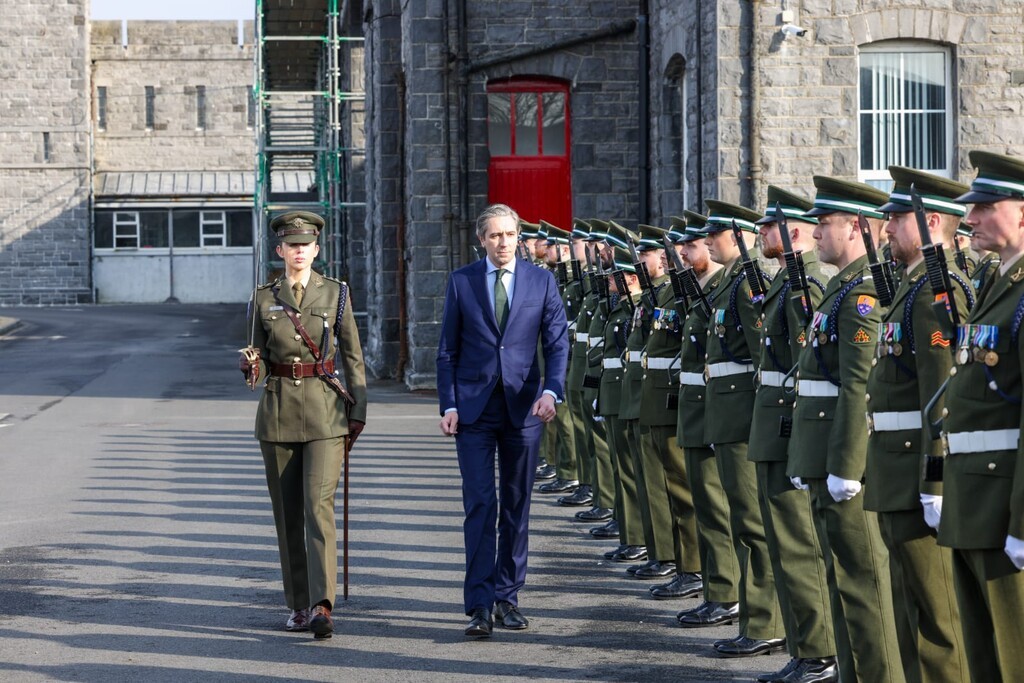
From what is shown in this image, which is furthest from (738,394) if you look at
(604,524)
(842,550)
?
(604,524)

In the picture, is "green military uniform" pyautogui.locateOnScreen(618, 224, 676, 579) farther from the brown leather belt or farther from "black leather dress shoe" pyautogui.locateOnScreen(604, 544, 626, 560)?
the brown leather belt

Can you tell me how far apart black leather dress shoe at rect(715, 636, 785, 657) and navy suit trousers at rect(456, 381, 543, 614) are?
1.14 metres

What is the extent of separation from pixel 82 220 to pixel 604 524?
44416 millimetres

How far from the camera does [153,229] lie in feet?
176

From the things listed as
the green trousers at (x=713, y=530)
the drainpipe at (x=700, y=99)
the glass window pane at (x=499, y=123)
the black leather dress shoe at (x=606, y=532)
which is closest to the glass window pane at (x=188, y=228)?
the glass window pane at (x=499, y=123)

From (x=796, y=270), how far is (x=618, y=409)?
340 cm

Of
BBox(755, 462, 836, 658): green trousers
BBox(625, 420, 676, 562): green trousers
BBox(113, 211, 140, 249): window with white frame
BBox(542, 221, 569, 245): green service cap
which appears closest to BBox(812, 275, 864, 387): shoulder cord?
BBox(755, 462, 836, 658): green trousers

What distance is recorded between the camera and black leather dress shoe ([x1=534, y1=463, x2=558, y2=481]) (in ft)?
43.3

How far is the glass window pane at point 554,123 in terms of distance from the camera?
2173cm

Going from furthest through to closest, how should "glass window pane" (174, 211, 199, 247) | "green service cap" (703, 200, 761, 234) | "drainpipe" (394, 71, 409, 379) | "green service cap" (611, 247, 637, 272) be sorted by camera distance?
1. "glass window pane" (174, 211, 199, 247)
2. "drainpipe" (394, 71, 409, 379)
3. "green service cap" (611, 247, 637, 272)
4. "green service cap" (703, 200, 761, 234)

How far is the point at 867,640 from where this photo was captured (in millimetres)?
5887

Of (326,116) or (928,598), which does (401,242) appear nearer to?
(326,116)

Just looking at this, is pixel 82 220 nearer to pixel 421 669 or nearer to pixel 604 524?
pixel 604 524

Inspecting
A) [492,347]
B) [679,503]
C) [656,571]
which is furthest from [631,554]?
[492,347]
